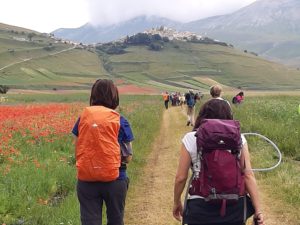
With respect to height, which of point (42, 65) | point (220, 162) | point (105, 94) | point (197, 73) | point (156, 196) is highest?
point (105, 94)

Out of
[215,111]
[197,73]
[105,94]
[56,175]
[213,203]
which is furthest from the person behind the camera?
[197,73]

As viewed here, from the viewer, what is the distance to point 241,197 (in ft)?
15.9

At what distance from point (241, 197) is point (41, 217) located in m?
4.09

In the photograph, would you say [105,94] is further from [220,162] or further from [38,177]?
[38,177]

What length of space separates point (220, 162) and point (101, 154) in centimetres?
160

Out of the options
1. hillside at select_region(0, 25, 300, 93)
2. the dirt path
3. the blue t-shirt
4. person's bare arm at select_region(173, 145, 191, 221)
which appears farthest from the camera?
A: hillside at select_region(0, 25, 300, 93)

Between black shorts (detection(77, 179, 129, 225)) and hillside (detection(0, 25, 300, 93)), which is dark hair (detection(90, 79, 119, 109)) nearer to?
black shorts (detection(77, 179, 129, 225))

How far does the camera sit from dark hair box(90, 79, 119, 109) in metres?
5.78

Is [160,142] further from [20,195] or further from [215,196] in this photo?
[215,196]

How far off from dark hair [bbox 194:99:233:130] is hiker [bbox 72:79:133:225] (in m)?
1.13

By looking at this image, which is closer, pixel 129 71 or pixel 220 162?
pixel 220 162

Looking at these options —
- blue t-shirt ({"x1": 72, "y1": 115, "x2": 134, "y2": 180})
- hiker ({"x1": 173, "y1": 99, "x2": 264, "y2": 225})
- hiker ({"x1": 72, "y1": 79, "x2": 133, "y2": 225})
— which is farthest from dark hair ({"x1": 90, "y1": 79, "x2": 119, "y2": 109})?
hiker ({"x1": 173, "y1": 99, "x2": 264, "y2": 225})

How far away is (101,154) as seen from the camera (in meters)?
5.67

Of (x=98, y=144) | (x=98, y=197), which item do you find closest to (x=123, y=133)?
(x=98, y=144)
